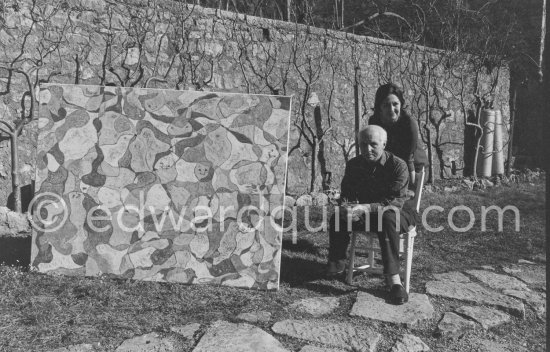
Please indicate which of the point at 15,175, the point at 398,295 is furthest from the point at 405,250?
the point at 15,175

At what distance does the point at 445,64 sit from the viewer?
796cm

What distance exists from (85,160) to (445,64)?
19.9ft

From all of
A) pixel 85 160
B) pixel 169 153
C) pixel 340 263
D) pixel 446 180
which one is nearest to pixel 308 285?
pixel 340 263

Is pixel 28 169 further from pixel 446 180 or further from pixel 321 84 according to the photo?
pixel 446 180

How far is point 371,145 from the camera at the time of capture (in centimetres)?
341

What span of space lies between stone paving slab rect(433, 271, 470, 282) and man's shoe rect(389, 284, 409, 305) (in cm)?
67

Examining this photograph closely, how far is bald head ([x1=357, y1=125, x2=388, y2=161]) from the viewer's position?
134 inches

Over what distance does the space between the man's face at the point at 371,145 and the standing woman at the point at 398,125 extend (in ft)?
1.82

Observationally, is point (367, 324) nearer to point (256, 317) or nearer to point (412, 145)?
point (256, 317)

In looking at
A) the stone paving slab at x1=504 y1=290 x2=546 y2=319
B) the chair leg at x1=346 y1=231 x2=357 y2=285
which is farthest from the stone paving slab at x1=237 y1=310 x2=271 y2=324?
the stone paving slab at x1=504 y1=290 x2=546 y2=319

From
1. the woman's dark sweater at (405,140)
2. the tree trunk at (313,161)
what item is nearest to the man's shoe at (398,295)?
the woman's dark sweater at (405,140)

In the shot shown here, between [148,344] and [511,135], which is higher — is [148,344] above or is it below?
below

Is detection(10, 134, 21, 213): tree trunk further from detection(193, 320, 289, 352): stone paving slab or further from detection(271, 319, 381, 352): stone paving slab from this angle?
detection(271, 319, 381, 352): stone paving slab

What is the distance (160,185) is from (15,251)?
4.44ft
